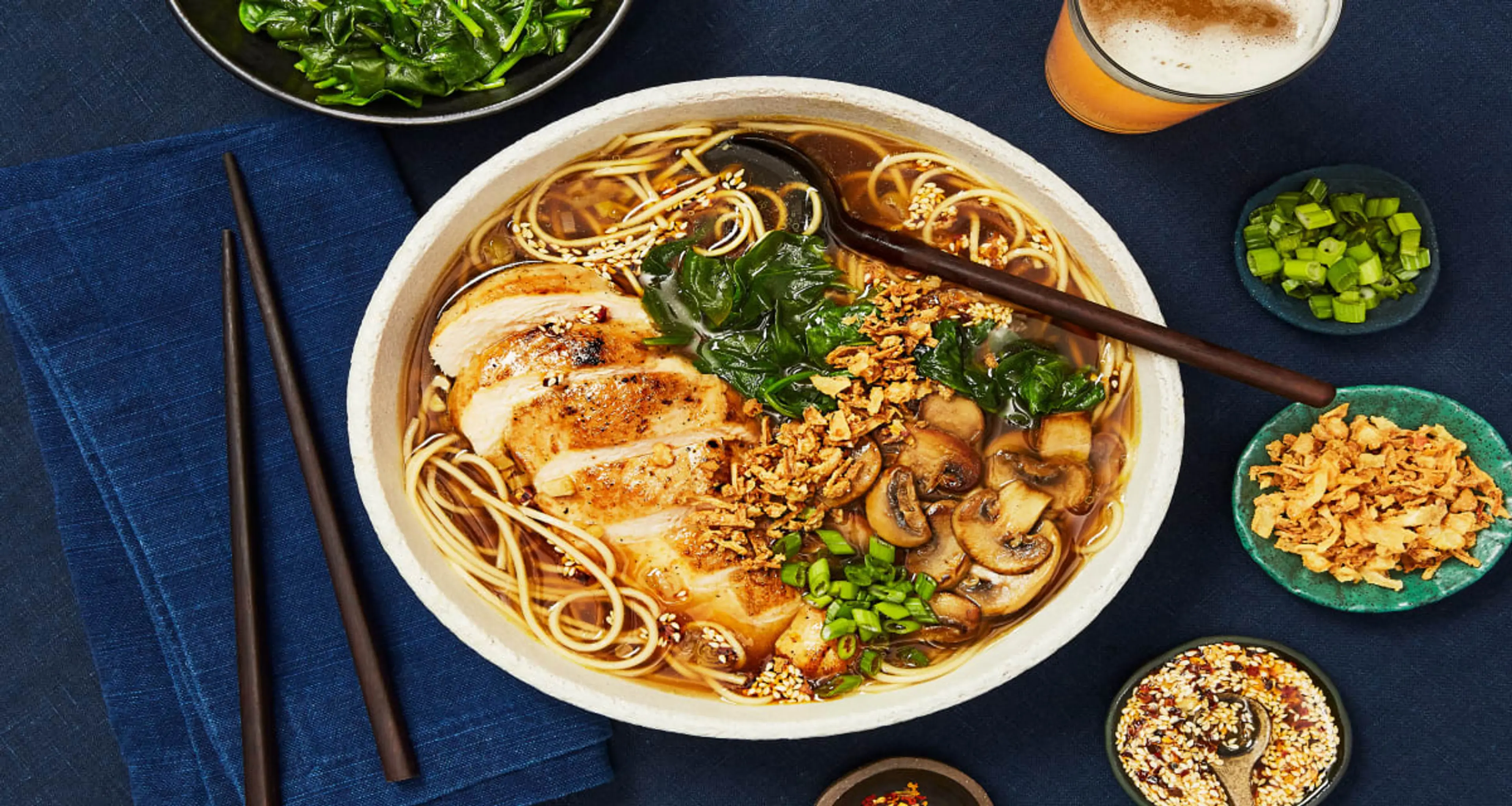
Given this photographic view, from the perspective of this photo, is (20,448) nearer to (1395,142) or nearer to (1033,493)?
(1033,493)

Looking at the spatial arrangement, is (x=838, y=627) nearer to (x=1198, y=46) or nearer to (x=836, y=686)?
(x=836, y=686)

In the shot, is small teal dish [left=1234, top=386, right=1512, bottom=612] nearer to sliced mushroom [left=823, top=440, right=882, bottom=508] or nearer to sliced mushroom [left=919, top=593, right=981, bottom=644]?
sliced mushroom [left=919, top=593, right=981, bottom=644]

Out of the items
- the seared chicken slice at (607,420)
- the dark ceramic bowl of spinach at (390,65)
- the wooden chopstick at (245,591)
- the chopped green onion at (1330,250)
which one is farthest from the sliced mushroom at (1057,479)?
the wooden chopstick at (245,591)

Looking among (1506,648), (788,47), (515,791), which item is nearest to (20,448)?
(515,791)

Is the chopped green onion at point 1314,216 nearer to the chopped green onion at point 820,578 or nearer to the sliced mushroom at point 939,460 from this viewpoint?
the sliced mushroom at point 939,460

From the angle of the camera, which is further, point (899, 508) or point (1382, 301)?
point (1382, 301)

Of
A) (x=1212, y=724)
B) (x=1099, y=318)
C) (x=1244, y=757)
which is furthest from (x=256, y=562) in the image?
(x=1244, y=757)

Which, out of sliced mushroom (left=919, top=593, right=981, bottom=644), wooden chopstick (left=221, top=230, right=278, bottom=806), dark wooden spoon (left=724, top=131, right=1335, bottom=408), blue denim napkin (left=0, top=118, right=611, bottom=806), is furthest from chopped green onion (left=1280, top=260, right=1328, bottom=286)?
wooden chopstick (left=221, top=230, right=278, bottom=806)

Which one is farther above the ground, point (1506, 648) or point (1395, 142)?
point (1395, 142)
